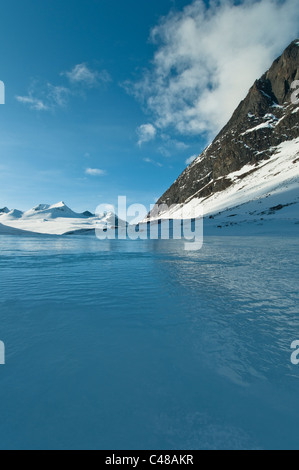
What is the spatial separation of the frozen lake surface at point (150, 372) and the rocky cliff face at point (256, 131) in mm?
96537

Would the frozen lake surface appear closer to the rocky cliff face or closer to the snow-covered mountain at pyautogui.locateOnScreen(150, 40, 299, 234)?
the snow-covered mountain at pyautogui.locateOnScreen(150, 40, 299, 234)

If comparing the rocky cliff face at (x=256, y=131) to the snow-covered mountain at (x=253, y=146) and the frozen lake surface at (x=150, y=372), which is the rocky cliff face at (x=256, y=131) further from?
the frozen lake surface at (x=150, y=372)

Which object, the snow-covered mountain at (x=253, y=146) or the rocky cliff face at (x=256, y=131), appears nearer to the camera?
the snow-covered mountain at (x=253, y=146)

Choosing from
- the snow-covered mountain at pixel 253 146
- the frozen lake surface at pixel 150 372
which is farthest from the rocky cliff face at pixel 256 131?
the frozen lake surface at pixel 150 372

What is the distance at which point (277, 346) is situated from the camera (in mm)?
3336

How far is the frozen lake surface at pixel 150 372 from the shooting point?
198 cm

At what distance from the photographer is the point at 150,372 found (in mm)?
2803

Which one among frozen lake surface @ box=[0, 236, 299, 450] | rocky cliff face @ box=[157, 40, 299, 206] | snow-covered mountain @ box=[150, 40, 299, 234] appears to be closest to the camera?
frozen lake surface @ box=[0, 236, 299, 450]

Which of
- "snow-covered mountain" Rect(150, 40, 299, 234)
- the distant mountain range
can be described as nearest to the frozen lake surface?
the distant mountain range

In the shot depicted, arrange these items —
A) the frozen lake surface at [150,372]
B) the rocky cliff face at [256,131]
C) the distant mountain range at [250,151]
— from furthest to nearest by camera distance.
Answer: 1. the rocky cliff face at [256,131]
2. the distant mountain range at [250,151]
3. the frozen lake surface at [150,372]

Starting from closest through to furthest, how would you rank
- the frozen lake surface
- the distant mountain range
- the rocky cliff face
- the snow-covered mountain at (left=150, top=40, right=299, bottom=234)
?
the frozen lake surface
the distant mountain range
the snow-covered mountain at (left=150, top=40, right=299, bottom=234)
the rocky cliff face

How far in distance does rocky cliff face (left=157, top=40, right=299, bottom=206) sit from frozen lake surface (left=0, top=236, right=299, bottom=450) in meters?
96.5

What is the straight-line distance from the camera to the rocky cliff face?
95812mm

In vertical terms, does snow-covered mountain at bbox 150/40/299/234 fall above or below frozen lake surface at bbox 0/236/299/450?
above
